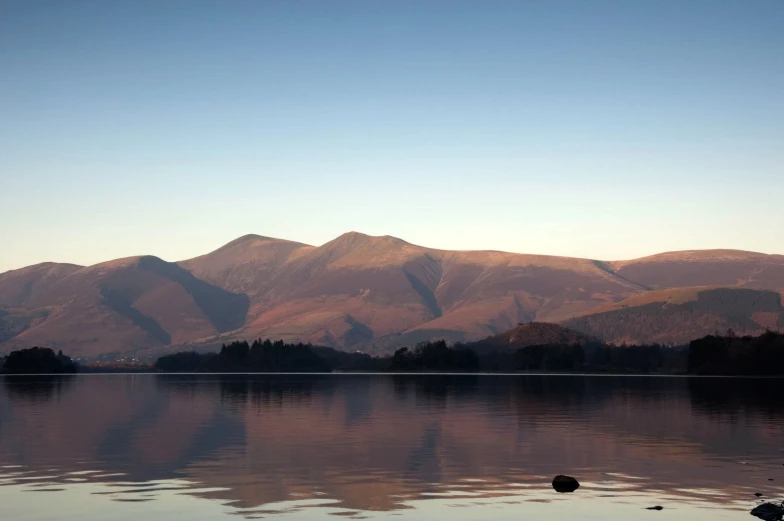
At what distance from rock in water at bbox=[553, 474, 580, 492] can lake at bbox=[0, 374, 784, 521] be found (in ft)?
3.37

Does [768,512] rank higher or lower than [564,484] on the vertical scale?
lower

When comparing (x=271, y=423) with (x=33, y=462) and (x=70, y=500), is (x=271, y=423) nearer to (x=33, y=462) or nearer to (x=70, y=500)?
(x=33, y=462)

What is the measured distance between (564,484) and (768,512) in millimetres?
15808

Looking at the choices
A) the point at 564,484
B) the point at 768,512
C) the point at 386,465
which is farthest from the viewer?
the point at 386,465

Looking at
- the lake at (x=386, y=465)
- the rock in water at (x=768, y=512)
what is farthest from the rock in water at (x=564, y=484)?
the rock in water at (x=768, y=512)

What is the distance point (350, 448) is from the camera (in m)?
99.6

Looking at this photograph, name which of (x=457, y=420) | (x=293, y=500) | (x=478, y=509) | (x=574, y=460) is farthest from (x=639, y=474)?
(x=457, y=420)

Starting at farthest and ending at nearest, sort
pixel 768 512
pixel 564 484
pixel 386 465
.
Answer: pixel 386 465 → pixel 564 484 → pixel 768 512

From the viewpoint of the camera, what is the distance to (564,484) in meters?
71.2

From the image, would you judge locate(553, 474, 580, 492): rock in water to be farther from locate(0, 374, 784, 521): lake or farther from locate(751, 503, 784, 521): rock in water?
locate(751, 503, 784, 521): rock in water

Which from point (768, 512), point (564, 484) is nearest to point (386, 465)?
point (564, 484)

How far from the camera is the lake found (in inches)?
2499

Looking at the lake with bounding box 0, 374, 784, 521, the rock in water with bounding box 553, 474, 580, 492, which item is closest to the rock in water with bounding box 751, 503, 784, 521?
the lake with bounding box 0, 374, 784, 521

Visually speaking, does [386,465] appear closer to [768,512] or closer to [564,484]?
[564,484]
